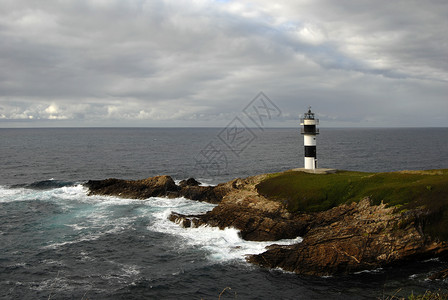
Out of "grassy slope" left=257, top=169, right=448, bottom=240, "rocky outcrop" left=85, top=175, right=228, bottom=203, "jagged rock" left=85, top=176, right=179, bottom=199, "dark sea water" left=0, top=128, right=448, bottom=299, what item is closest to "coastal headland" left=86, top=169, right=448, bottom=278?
"grassy slope" left=257, top=169, right=448, bottom=240

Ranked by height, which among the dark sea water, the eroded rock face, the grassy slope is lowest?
the dark sea water

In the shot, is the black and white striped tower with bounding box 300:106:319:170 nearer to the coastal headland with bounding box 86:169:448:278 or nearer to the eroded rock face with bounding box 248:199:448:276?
the coastal headland with bounding box 86:169:448:278

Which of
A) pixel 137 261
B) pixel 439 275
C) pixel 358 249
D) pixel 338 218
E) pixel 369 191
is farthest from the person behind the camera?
pixel 369 191

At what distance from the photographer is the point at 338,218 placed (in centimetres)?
3344

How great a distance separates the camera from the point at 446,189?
102ft

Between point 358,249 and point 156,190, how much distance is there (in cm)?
3344

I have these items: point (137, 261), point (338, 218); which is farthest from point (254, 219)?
point (137, 261)

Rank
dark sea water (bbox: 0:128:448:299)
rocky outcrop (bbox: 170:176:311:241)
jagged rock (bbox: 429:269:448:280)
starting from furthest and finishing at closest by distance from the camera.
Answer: rocky outcrop (bbox: 170:176:311:241) → jagged rock (bbox: 429:269:448:280) → dark sea water (bbox: 0:128:448:299)

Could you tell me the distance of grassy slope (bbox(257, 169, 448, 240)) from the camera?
97.0 feet

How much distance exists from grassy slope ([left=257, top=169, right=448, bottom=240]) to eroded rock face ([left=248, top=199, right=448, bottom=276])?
5.09ft

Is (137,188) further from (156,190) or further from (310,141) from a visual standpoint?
(310,141)

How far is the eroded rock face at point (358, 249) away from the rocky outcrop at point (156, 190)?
21.2 metres

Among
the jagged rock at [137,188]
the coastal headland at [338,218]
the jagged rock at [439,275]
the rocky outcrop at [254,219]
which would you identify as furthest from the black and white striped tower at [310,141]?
the jagged rock at [439,275]

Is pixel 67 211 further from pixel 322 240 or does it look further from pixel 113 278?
pixel 322 240
